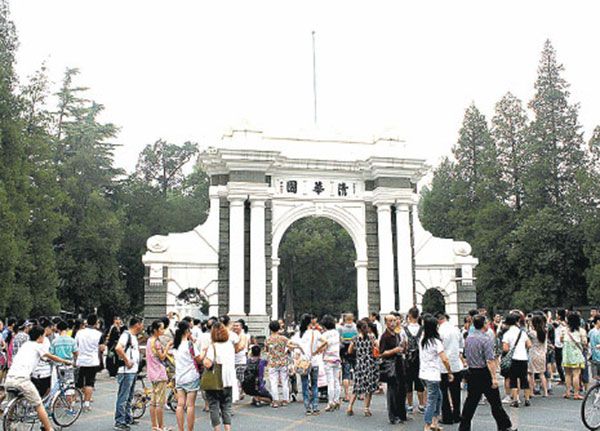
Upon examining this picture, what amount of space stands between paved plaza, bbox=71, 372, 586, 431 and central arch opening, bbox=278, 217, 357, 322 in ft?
79.2

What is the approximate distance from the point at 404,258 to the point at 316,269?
18504 millimetres

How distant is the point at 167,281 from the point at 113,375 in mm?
2636

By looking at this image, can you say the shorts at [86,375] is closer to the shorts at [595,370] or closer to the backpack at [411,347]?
the backpack at [411,347]

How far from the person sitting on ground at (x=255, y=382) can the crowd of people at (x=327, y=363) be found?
0.02 metres

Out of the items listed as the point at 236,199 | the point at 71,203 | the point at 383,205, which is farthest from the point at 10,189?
the point at 383,205

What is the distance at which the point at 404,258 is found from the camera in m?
16.2

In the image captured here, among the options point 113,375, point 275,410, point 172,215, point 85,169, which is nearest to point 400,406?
point 275,410

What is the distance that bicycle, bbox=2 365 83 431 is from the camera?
21.6ft

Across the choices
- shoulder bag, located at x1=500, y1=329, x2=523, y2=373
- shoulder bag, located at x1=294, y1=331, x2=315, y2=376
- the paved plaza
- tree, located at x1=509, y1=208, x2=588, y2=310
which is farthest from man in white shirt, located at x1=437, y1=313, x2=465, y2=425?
tree, located at x1=509, y1=208, x2=588, y2=310

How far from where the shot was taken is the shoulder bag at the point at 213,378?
251 inches

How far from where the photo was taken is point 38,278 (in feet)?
62.6

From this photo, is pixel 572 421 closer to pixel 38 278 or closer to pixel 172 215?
pixel 38 278

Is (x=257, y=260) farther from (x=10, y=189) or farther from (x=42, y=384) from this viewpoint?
(x=10, y=189)

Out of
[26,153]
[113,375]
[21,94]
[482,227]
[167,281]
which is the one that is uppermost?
[21,94]
